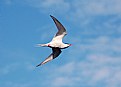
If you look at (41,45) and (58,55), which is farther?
A: (58,55)

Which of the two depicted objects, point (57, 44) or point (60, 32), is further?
point (60, 32)

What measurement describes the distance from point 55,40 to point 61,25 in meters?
1.22

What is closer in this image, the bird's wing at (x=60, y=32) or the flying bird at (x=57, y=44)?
the flying bird at (x=57, y=44)

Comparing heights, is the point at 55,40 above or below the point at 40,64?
above

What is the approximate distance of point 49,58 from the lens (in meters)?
26.8

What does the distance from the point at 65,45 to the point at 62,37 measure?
870 mm

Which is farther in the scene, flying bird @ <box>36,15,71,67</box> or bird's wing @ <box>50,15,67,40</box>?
bird's wing @ <box>50,15,67,40</box>

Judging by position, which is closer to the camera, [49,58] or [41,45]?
[41,45]

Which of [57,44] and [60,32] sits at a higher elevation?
[60,32]

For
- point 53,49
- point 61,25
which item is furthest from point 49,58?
point 61,25

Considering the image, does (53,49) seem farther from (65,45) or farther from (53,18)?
(53,18)

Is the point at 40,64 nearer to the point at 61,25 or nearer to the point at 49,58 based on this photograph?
the point at 49,58

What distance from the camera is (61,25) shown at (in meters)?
26.4

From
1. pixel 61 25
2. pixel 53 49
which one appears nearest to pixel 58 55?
pixel 53 49
